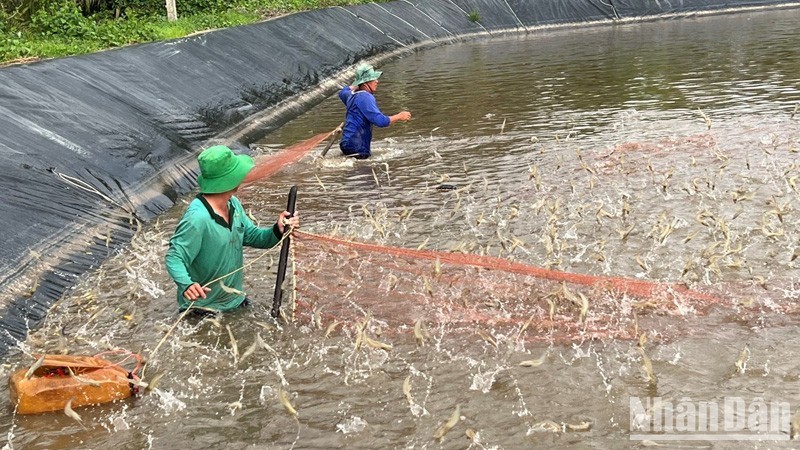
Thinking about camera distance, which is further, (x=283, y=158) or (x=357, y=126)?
(x=283, y=158)

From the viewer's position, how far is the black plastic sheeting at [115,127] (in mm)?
7082

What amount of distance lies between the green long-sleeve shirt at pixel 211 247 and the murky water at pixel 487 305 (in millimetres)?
249

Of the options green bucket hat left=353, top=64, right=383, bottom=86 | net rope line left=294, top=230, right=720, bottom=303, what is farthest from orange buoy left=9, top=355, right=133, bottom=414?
green bucket hat left=353, top=64, right=383, bottom=86

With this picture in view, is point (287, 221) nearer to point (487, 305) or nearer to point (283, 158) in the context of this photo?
point (487, 305)

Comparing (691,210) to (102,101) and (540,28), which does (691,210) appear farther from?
(540,28)

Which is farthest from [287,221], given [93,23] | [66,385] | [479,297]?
[93,23]

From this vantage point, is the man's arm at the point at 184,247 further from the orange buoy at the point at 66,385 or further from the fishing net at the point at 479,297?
the fishing net at the point at 479,297

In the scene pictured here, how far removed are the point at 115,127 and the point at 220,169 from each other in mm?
5580

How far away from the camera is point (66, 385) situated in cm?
476

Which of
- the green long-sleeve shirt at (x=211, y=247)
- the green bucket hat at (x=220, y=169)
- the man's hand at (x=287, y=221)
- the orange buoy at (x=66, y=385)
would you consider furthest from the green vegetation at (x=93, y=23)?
the orange buoy at (x=66, y=385)

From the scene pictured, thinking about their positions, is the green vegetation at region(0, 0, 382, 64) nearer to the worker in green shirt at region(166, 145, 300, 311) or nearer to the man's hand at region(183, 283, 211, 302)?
the worker in green shirt at region(166, 145, 300, 311)

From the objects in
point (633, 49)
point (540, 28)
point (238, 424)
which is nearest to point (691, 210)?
point (238, 424)

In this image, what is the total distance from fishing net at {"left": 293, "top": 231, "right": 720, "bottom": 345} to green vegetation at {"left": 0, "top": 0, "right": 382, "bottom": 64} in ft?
26.2

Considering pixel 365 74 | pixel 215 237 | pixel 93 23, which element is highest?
pixel 93 23
